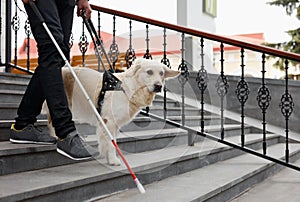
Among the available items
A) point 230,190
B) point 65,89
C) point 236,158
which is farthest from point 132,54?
point 236,158

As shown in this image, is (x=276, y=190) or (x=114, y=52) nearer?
(x=114, y=52)

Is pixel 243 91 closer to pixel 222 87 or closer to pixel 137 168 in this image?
pixel 222 87

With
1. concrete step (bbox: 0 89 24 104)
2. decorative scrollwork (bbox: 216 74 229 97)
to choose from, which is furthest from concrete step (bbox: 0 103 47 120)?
decorative scrollwork (bbox: 216 74 229 97)

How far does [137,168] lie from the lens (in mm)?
2250

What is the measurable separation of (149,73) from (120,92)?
189 mm

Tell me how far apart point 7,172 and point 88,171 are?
1.38 ft

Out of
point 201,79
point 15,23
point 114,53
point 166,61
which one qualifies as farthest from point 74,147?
point 15,23

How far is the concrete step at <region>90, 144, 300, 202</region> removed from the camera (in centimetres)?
212

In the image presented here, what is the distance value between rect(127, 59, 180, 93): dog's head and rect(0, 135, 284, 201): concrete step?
1.75 ft

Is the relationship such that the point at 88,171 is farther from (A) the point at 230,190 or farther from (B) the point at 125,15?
(B) the point at 125,15

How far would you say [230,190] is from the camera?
260cm

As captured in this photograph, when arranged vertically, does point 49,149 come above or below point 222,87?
below

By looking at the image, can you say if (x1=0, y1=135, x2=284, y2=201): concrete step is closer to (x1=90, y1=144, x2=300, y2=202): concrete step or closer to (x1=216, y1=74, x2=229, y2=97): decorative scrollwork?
(x1=90, y1=144, x2=300, y2=202): concrete step

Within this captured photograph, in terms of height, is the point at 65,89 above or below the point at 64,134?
above
